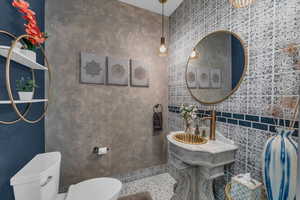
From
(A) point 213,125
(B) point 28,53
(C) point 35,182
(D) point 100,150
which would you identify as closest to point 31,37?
(B) point 28,53

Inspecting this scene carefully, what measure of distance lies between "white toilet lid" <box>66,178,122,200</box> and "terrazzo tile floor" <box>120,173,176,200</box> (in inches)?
26.5

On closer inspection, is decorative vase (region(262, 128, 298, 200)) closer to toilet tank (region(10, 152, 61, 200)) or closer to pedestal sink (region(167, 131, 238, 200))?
pedestal sink (region(167, 131, 238, 200))

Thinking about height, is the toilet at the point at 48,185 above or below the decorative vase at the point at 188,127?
below

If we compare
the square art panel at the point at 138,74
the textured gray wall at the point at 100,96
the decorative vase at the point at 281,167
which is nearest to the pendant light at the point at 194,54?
the textured gray wall at the point at 100,96

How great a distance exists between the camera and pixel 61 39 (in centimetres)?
A: 157

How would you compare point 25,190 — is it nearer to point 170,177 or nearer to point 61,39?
point 61,39

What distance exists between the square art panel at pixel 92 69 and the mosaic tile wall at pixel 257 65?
1414mm

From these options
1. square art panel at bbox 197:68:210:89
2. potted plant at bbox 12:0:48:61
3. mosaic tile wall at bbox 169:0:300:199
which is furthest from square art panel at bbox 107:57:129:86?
mosaic tile wall at bbox 169:0:300:199

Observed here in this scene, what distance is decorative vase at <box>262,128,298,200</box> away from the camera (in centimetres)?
70

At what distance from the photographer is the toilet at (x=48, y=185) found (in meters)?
0.83

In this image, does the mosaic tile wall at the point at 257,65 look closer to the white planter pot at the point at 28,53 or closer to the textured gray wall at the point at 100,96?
the textured gray wall at the point at 100,96

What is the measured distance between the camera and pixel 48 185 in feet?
3.12

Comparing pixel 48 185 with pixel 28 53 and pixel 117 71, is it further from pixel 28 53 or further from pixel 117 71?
pixel 117 71

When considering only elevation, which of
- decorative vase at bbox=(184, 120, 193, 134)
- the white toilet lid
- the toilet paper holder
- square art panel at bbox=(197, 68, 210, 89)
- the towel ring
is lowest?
the white toilet lid
